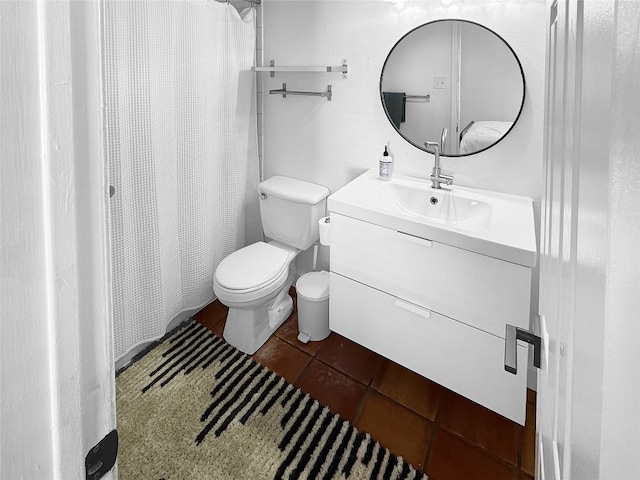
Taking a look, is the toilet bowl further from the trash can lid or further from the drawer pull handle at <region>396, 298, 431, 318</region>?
the drawer pull handle at <region>396, 298, 431, 318</region>

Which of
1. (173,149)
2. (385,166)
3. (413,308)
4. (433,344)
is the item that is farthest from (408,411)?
(173,149)

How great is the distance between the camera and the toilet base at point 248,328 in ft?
6.87

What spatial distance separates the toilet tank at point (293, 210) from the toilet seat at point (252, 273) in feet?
0.36

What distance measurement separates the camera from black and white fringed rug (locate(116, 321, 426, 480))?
1.48 m

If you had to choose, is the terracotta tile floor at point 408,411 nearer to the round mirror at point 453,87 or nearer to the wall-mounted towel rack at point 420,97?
the round mirror at point 453,87

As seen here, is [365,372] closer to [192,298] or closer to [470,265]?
[470,265]

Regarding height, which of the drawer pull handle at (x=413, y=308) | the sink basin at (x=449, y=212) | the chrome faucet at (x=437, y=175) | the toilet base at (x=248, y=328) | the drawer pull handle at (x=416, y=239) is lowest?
the toilet base at (x=248, y=328)

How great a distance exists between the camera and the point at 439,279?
60.9 inches

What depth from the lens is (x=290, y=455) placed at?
1.54 metres

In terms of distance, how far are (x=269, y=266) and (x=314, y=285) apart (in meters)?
0.30

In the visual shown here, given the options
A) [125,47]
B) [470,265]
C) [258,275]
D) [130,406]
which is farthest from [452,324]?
[125,47]

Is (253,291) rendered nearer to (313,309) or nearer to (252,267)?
(252,267)

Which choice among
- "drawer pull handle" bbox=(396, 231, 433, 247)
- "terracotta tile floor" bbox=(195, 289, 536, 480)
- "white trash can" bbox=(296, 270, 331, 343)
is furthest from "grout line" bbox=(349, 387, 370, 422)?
"drawer pull handle" bbox=(396, 231, 433, 247)

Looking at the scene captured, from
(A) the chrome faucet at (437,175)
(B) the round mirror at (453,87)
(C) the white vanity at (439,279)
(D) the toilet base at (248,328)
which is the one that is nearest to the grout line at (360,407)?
(C) the white vanity at (439,279)
